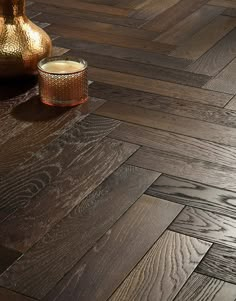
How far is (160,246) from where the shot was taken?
117cm

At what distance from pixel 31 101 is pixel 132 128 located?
0.81ft

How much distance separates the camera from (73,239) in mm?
1186

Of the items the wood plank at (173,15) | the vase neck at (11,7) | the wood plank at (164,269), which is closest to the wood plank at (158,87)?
the vase neck at (11,7)

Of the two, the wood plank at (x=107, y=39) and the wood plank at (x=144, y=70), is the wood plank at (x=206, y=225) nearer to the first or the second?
the wood plank at (x=144, y=70)

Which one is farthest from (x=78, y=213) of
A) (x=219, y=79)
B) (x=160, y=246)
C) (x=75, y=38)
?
(x=75, y=38)

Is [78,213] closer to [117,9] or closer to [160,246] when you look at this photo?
[160,246]

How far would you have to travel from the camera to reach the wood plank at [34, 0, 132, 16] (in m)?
2.17

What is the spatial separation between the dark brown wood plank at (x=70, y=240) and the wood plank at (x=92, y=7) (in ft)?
3.20

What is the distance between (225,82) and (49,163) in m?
0.53

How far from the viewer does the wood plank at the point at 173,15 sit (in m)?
2.06

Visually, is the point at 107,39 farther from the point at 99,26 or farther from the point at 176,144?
the point at 176,144

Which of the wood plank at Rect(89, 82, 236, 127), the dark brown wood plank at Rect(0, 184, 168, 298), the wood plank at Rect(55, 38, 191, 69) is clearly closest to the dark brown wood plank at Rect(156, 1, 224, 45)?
the wood plank at Rect(55, 38, 191, 69)

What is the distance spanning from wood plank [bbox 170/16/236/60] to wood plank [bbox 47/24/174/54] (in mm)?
40

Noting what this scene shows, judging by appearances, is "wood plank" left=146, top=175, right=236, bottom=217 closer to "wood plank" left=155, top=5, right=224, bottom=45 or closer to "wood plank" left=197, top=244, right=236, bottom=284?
"wood plank" left=197, top=244, right=236, bottom=284
